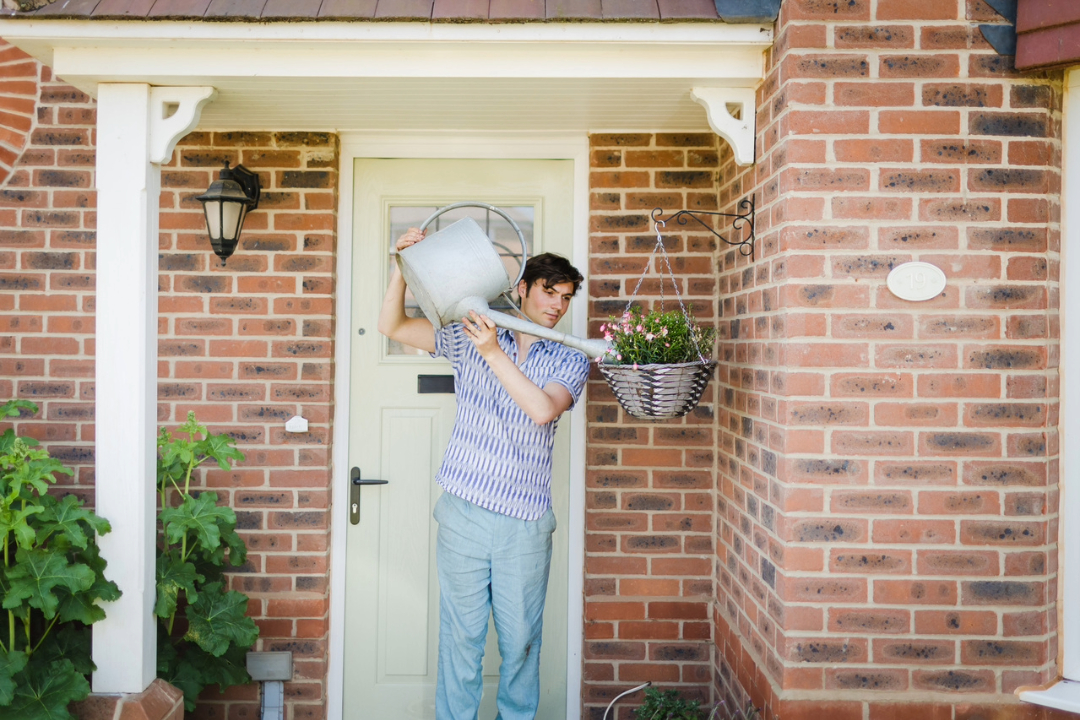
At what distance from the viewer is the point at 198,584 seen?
2787mm

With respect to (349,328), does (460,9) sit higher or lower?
higher

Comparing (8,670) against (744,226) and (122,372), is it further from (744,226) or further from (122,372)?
(744,226)

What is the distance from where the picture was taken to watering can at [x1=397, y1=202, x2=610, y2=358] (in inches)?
83.3

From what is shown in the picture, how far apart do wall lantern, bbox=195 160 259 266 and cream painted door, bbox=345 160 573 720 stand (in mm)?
426

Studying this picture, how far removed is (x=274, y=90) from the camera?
2.45 m

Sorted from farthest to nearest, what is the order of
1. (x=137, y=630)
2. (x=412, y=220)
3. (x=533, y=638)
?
(x=412, y=220) → (x=533, y=638) → (x=137, y=630)

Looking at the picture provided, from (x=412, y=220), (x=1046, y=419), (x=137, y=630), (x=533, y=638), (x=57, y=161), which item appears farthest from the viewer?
(x=412, y=220)

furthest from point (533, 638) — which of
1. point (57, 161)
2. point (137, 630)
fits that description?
point (57, 161)

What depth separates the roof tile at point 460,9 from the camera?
2164 mm

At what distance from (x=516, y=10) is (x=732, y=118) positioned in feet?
2.49

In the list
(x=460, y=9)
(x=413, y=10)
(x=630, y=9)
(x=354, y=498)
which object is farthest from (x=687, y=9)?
(x=354, y=498)

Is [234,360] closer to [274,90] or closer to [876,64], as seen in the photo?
[274,90]

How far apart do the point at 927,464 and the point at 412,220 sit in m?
2.04

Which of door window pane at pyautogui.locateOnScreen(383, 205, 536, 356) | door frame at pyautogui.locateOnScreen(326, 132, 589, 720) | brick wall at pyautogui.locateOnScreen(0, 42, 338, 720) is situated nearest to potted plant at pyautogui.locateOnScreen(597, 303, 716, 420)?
door frame at pyautogui.locateOnScreen(326, 132, 589, 720)
